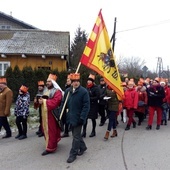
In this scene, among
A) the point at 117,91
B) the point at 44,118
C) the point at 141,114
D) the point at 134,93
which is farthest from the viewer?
the point at 141,114

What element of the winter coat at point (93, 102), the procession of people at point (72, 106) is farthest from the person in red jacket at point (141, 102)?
the winter coat at point (93, 102)

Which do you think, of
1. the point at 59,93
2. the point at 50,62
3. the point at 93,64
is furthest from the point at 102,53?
the point at 50,62

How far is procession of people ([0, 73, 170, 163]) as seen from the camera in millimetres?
6102

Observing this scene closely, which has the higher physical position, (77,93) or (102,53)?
(102,53)

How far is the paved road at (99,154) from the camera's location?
18.4 ft

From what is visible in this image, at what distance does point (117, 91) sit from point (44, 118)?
2.24m

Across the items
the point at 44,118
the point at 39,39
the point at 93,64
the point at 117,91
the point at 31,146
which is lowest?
the point at 31,146

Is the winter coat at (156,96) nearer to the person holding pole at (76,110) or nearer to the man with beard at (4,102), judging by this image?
the person holding pole at (76,110)

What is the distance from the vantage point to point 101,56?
290 inches

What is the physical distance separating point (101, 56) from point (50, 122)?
222 centimetres

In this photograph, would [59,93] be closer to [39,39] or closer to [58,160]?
[58,160]

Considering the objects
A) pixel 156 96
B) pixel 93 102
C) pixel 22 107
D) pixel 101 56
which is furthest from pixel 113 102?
pixel 22 107

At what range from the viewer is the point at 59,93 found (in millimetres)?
6738

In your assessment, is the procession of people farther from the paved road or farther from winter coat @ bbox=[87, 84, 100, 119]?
the paved road
